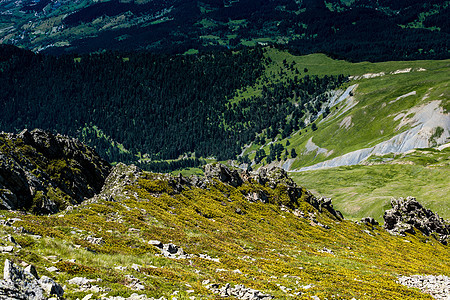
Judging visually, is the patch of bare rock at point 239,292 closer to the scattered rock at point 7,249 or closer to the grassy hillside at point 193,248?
the grassy hillside at point 193,248

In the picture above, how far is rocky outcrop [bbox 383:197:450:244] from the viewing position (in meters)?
86.4

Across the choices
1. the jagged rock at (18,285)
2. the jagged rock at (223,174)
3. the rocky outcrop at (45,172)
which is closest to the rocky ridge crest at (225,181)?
the jagged rock at (223,174)

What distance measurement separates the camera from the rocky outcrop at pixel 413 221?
284 ft

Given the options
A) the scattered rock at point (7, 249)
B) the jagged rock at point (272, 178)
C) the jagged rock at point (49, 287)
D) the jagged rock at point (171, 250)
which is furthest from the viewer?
the jagged rock at point (272, 178)

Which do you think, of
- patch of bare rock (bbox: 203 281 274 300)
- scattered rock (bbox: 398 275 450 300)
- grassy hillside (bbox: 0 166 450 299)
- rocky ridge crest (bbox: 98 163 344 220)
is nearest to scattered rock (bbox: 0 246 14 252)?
grassy hillside (bbox: 0 166 450 299)

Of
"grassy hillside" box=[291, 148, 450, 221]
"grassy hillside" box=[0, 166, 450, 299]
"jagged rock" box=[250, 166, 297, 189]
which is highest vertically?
"grassy hillside" box=[0, 166, 450, 299]

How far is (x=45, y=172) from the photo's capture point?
4856 cm

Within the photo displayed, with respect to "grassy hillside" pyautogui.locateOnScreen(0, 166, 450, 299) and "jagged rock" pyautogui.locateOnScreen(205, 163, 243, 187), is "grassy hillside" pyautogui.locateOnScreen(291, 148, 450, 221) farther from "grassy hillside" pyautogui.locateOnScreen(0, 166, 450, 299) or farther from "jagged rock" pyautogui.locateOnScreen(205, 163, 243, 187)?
"jagged rock" pyautogui.locateOnScreen(205, 163, 243, 187)

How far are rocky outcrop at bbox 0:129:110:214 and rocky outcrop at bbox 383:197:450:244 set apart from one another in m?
73.3

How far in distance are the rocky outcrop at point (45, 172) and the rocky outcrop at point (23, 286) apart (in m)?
26.9

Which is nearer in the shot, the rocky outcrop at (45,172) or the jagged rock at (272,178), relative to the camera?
the rocky outcrop at (45,172)

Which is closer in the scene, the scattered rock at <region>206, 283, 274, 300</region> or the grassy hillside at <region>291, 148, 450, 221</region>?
the scattered rock at <region>206, 283, 274, 300</region>

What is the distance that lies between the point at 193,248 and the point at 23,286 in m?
19.0

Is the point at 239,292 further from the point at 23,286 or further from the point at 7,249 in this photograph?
the point at 7,249
